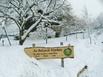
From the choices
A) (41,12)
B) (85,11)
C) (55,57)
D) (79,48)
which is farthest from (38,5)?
(85,11)

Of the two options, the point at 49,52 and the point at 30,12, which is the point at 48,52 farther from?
the point at 30,12

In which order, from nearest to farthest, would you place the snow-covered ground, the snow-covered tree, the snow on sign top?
the snow-covered ground → the snow on sign top → the snow-covered tree

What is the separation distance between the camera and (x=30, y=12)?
3247cm

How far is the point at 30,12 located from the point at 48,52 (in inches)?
458

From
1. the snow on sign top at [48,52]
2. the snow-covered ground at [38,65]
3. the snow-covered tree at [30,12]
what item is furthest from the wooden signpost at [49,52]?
the snow-covered tree at [30,12]

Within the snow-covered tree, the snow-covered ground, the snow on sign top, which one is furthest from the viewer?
the snow-covered tree

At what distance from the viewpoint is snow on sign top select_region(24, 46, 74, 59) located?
21000 millimetres

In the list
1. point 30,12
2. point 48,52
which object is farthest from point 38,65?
point 30,12

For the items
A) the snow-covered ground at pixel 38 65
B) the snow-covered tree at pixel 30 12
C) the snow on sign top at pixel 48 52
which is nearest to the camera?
the snow-covered ground at pixel 38 65

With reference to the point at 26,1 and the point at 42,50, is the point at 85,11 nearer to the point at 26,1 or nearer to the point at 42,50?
the point at 26,1

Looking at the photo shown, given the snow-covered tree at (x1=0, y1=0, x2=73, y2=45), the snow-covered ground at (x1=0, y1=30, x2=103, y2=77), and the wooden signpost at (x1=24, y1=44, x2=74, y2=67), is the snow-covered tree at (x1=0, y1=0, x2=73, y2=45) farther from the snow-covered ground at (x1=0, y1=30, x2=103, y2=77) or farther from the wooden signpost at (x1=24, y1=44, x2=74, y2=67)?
the wooden signpost at (x1=24, y1=44, x2=74, y2=67)

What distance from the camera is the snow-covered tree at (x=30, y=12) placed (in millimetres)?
31297

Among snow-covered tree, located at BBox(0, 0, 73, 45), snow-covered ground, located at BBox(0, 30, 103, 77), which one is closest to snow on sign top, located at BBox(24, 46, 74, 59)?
snow-covered ground, located at BBox(0, 30, 103, 77)

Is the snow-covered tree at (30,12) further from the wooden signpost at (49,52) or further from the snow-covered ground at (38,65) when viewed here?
the wooden signpost at (49,52)
